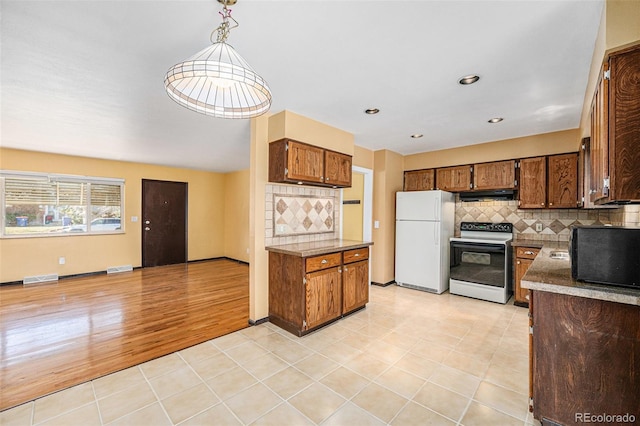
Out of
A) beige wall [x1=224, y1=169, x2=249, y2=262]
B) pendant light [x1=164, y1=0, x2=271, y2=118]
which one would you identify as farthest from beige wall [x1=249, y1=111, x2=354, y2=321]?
beige wall [x1=224, y1=169, x2=249, y2=262]

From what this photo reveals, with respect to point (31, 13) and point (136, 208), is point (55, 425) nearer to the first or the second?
point (31, 13)

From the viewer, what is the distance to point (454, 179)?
4.58m

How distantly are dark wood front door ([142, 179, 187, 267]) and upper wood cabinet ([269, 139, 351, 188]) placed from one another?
15.3 feet

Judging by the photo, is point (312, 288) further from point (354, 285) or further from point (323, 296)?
point (354, 285)

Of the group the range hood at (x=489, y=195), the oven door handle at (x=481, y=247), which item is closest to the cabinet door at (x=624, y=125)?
the oven door handle at (x=481, y=247)

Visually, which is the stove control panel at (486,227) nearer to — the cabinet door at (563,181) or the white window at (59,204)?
the cabinet door at (563,181)

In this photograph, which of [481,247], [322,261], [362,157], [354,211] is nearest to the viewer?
[322,261]

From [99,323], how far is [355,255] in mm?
3158

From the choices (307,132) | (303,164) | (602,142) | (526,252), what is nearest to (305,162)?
(303,164)

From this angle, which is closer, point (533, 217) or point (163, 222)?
point (533, 217)

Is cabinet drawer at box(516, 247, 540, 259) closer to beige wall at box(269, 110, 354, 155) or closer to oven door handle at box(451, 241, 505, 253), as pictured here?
oven door handle at box(451, 241, 505, 253)

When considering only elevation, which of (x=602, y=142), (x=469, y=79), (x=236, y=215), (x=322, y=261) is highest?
(x=469, y=79)

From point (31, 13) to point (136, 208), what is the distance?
537 cm

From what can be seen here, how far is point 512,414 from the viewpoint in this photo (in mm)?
1774
